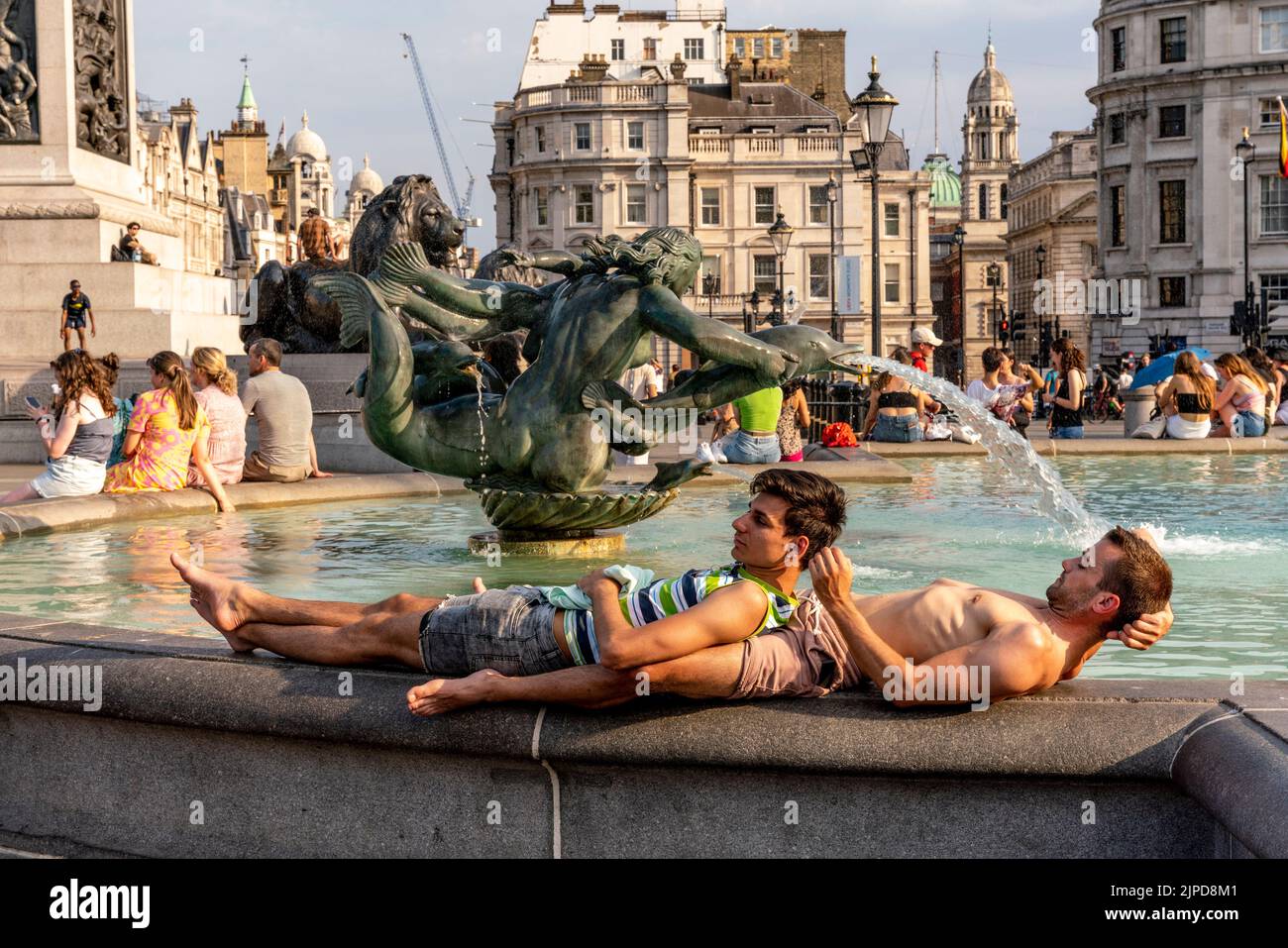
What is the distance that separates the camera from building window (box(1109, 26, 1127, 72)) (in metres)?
69.4

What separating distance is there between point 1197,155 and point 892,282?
2289 cm

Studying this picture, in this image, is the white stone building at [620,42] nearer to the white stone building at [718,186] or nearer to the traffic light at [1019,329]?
the white stone building at [718,186]

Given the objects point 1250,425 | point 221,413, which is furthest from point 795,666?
point 1250,425

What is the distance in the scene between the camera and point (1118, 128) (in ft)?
234

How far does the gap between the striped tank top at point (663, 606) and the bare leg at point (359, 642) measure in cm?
46

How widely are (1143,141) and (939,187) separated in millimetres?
103928

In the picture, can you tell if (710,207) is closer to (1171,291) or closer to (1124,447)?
(1171,291)

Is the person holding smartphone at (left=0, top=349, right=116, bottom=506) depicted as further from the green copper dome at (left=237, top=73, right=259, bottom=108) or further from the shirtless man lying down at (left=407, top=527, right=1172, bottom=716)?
the green copper dome at (left=237, top=73, right=259, bottom=108)

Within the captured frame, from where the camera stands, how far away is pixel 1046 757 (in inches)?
156

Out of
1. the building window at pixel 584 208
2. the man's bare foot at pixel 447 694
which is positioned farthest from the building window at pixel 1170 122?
the man's bare foot at pixel 447 694

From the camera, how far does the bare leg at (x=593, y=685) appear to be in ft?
13.6

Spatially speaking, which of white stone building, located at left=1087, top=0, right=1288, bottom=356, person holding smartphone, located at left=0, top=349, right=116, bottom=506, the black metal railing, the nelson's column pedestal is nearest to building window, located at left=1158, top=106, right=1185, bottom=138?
white stone building, located at left=1087, top=0, right=1288, bottom=356
